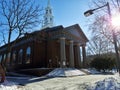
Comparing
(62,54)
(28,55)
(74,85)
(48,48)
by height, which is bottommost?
(74,85)

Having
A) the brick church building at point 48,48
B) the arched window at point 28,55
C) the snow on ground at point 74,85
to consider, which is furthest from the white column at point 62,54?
the snow on ground at point 74,85

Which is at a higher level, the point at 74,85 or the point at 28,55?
the point at 28,55

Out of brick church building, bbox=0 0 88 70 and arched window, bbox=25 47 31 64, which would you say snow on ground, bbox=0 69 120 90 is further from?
arched window, bbox=25 47 31 64

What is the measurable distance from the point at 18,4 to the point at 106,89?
49.1 ft

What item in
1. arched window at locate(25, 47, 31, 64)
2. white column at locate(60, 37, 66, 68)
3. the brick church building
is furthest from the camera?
arched window at locate(25, 47, 31, 64)

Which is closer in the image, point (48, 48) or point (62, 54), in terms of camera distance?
point (62, 54)

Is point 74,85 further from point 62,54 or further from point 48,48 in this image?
point 48,48

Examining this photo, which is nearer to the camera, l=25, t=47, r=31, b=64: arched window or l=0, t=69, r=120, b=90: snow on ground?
l=0, t=69, r=120, b=90: snow on ground

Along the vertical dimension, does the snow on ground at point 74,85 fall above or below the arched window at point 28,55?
below

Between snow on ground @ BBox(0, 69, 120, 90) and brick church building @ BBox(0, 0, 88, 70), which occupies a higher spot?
brick church building @ BBox(0, 0, 88, 70)

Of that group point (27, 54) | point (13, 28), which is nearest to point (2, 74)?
point (13, 28)

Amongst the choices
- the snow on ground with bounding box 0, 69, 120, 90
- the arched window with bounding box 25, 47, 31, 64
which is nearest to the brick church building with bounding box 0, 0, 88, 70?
the arched window with bounding box 25, 47, 31, 64

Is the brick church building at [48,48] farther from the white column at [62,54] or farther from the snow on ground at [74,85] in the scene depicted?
the snow on ground at [74,85]

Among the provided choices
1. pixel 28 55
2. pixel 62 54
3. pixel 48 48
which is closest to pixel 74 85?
pixel 62 54
